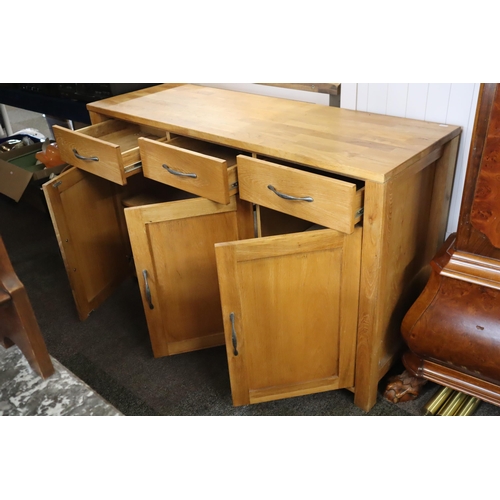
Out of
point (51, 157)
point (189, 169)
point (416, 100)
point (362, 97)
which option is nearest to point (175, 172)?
point (189, 169)

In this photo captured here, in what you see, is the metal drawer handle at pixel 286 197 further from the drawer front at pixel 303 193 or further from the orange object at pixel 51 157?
the orange object at pixel 51 157

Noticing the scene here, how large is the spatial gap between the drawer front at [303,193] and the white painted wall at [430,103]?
0.41 m

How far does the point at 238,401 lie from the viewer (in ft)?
5.21

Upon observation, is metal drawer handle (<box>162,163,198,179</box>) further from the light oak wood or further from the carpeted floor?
the carpeted floor

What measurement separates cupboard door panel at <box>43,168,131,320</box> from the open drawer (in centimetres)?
11

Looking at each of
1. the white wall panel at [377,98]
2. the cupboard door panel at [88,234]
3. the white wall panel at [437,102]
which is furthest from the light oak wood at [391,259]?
the cupboard door panel at [88,234]

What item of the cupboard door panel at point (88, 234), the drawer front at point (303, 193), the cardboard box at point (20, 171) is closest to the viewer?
the drawer front at point (303, 193)

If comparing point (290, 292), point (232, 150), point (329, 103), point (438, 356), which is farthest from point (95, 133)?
point (438, 356)

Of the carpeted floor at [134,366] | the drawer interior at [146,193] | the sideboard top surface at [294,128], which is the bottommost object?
the carpeted floor at [134,366]

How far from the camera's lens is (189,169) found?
152cm

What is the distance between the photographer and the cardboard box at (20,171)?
2.77 m

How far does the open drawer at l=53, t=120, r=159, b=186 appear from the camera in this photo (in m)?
1.66

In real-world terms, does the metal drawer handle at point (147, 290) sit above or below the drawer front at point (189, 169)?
below

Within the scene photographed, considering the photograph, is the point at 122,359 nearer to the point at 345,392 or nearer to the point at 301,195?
the point at 345,392
